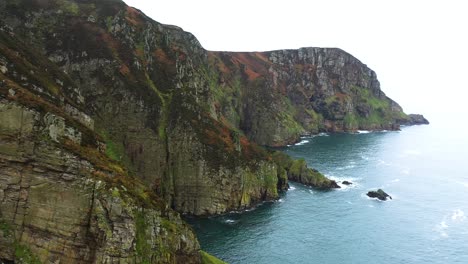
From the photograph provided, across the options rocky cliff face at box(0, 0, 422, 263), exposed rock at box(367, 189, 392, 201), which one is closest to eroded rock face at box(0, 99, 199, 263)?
rocky cliff face at box(0, 0, 422, 263)

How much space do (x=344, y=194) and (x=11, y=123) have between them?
9208cm

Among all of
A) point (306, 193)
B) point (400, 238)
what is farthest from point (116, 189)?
point (306, 193)

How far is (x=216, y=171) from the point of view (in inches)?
4023

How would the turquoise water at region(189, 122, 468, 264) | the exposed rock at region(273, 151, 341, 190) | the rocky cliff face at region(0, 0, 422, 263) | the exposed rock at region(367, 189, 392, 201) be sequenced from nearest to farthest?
the rocky cliff face at region(0, 0, 422, 263) < the turquoise water at region(189, 122, 468, 264) < the exposed rock at region(367, 189, 392, 201) < the exposed rock at region(273, 151, 341, 190)

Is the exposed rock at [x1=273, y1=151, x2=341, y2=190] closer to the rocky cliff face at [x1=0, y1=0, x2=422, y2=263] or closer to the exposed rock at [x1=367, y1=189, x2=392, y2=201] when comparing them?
the rocky cliff face at [x1=0, y1=0, x2=422, y2=263]

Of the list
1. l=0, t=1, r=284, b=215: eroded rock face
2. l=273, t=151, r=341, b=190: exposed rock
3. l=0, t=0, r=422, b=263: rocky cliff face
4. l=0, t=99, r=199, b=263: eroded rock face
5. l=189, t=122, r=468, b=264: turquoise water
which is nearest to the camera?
l=0, t=99, r=199, b=263: eroded rock face

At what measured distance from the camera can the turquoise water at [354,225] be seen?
80.2 meters

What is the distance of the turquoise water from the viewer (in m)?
80.2

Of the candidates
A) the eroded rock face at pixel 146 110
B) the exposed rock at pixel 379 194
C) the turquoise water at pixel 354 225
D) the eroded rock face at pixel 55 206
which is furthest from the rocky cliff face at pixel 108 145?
the exposed rock at pixel 379 194

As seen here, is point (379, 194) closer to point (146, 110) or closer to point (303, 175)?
point (303, 175)

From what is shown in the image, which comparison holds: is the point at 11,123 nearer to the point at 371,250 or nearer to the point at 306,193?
the point at 371,250

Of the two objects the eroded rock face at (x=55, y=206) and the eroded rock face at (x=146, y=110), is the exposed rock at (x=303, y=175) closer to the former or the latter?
the eroded rock face at (x=146, y=110)

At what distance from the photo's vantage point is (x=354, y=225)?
315ft

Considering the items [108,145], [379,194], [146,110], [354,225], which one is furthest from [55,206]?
[379,194]
